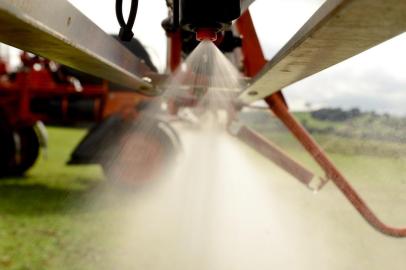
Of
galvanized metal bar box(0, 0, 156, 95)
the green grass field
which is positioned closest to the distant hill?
the green grass field

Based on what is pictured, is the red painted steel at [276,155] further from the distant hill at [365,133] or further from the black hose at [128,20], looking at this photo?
the black hose at [128,20]

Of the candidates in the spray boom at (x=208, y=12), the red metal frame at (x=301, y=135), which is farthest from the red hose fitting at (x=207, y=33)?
the red metal frame at (x=301, y=135)

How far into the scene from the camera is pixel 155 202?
12.8 feet

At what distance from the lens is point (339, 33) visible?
862 mm

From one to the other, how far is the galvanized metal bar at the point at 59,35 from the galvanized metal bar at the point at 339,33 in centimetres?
47

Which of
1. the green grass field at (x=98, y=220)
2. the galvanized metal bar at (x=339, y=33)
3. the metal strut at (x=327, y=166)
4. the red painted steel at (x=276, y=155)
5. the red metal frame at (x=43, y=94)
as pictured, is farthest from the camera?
the red metal frame at (x=43, y=94)

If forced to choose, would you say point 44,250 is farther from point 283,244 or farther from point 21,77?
point 21,77

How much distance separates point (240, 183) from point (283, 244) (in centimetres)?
133

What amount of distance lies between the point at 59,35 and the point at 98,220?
255 centimetres

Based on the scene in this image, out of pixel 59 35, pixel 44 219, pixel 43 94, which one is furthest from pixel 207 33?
pixel 43 94

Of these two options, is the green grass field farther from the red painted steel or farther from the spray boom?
the spray boom

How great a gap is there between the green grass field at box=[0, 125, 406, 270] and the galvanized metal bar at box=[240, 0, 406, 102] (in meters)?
1.22

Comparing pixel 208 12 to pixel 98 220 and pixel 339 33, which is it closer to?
pixel 339 33

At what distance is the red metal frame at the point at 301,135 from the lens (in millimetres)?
2174
